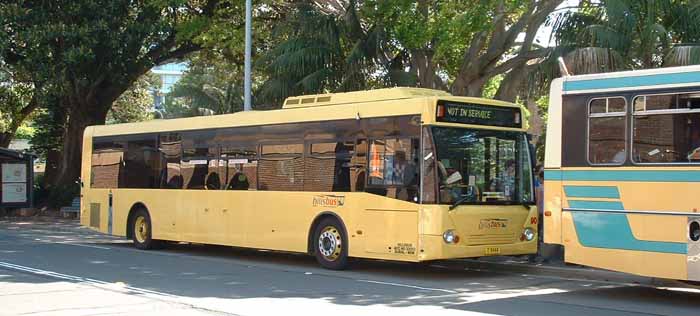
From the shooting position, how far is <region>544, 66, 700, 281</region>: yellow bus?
10641mm

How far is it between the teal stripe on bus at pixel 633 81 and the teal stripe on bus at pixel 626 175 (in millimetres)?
1114

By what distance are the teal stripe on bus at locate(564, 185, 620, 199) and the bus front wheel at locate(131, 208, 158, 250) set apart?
11.2 metres

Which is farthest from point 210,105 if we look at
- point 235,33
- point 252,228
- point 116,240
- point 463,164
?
point 463,164

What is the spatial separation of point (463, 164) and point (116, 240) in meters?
12.7

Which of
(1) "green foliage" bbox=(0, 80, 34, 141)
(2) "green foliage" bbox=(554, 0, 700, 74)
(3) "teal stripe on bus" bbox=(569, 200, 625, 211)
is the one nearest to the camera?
(3) "teal stripe on bus" bbox=(569, 200, 625, 211)

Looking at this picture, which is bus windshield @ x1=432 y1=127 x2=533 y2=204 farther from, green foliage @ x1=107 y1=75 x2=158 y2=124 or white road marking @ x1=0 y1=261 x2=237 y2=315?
green foliage @ x1=107 y1=75 x2=158 y2=124

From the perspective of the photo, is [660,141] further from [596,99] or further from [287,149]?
[287,149]

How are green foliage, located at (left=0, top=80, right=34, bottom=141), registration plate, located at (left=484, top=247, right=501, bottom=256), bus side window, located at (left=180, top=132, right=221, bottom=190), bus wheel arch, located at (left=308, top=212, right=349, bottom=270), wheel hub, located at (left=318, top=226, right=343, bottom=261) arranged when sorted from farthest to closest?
1. green foliage, located at (left=0, top=80, right=34, bottom=141)
2. bus side window, located at (left=180, top=132, right=221, bottom=190)
3. wheel hub, located at (left=318, top=226, right=343, bottom=261)
4. bus wheel arch, located at (left=308, top=212, right=349, bottom=270)
5. registration plate, located at (left=484, top=247, right=501, bottom=256)

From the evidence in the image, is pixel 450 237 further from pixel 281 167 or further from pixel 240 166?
pixel 240 166

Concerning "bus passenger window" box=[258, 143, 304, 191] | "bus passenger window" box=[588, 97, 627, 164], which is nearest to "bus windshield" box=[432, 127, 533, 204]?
"bus passenger window" box=[588, 97, 627, 164]

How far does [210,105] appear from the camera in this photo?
3938 centimetres

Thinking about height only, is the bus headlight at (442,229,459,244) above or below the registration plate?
above

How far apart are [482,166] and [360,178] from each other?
2.12 metres

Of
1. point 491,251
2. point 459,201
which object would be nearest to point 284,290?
point 459,201
